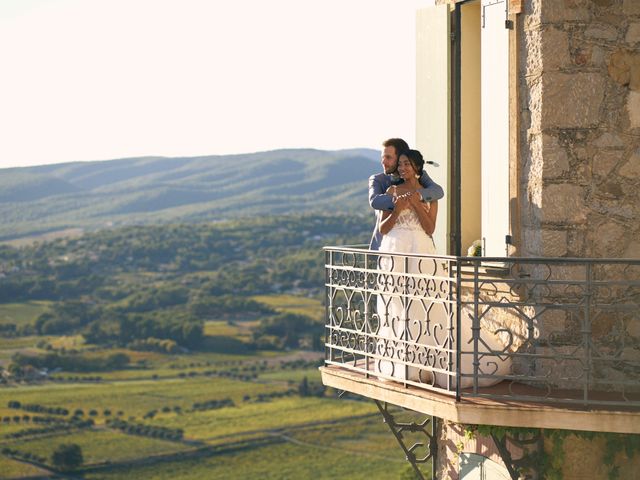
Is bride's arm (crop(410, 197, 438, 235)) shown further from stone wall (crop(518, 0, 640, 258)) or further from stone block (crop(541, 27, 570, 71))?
stone block (crop(541, 27, 570, 71))

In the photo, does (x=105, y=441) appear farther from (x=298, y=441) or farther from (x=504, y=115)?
(x=504, y=115)

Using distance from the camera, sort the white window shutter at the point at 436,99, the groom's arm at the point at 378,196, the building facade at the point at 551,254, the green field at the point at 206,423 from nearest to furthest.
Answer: the building facade at the point at 551,254
the groom's arm at the point at 378,196
the white window shutter at the point at 436,99
the green field at the point at 206,423

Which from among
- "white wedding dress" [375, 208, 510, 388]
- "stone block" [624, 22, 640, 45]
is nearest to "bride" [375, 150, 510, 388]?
"white wedding dress" [375, 208, 510, 388]

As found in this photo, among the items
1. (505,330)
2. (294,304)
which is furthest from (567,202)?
(294,304)

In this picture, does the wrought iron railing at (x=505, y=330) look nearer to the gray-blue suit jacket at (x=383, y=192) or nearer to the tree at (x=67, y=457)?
the gray-blue suit jacket at (x=383, y=192)

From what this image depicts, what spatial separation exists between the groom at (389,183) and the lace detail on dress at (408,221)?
105 mm

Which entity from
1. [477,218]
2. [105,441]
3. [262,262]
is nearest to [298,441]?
[105,441]

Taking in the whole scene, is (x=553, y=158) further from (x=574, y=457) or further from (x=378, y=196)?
(x=574, y=457)

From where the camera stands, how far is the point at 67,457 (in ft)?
277

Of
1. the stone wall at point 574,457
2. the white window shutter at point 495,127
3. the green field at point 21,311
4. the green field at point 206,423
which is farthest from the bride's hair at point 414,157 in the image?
the green field at point 21,311

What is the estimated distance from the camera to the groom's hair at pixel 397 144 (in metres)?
8.90

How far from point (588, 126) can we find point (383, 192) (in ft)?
4.92

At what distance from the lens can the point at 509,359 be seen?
880 centimetres

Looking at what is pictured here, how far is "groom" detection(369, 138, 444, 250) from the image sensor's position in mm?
8797
